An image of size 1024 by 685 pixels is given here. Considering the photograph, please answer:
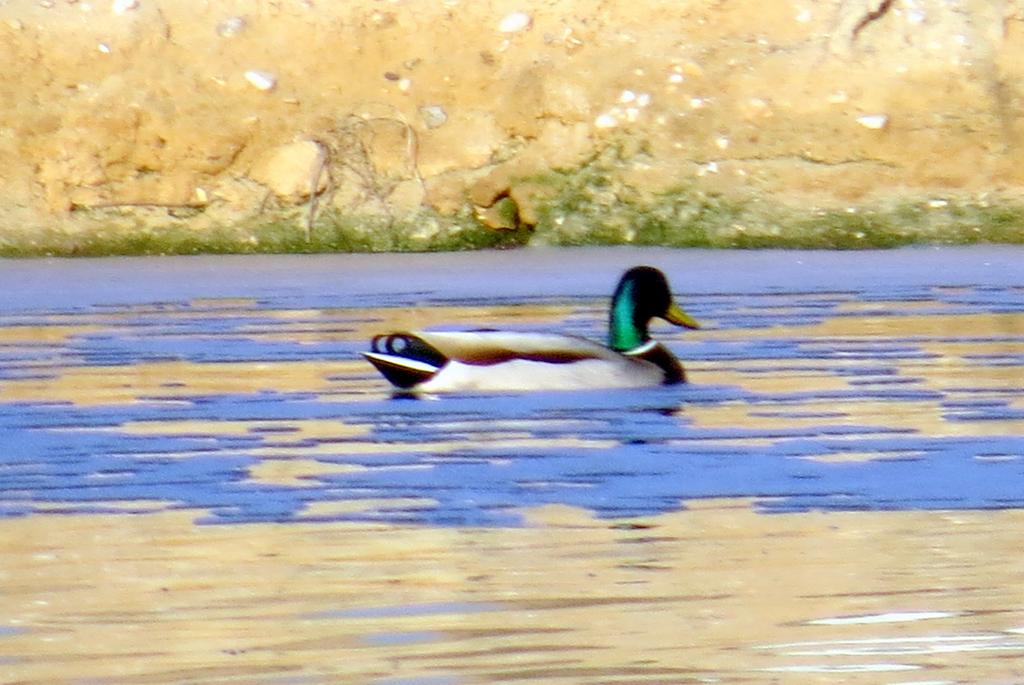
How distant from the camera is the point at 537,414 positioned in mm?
8539

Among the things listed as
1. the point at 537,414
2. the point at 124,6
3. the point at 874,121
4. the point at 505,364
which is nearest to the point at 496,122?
the point at 874,121

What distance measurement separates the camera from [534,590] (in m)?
5.37

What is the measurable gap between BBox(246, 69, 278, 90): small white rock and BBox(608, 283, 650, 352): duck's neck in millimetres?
8620

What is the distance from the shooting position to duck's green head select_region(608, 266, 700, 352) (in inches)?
385

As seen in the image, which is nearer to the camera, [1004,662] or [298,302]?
[1004,662]

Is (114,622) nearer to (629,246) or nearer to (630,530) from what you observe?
(630,530)

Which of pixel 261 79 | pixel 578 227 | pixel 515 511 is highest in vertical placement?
pixel 261 79

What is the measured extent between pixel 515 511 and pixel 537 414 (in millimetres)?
2173

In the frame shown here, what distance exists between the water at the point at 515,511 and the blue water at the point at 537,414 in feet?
0.08

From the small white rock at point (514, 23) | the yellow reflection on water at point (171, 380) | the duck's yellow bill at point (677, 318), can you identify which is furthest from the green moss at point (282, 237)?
the duck's yellow bill at point (677, 318)

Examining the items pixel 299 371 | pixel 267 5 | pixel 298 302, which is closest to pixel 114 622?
pixel 299 371

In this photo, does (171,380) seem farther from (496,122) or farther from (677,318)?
(496,122)

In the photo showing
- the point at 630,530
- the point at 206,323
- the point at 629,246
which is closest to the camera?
the point at 630,530

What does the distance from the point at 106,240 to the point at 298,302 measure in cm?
452
